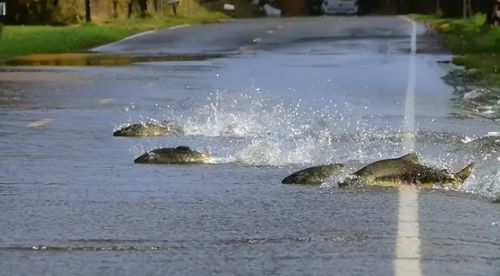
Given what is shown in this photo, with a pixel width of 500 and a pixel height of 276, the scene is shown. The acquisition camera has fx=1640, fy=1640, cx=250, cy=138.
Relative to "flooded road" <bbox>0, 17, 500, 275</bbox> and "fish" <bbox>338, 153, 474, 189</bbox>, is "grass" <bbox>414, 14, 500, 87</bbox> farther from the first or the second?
"fish" <bbox>338, 153, 474, 189</bbox>

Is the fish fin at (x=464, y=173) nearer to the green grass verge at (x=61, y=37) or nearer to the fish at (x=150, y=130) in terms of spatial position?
the fish at (x=150, y=130)

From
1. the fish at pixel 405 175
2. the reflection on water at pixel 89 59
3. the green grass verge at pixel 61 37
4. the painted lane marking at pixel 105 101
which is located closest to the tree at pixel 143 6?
the green grass verge at pixel 61 37

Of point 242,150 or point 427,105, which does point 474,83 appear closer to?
point 427,105

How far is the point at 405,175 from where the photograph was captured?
462 inches

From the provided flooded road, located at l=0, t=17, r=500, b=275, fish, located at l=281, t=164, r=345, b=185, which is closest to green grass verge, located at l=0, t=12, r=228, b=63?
flooded road, located at l=0, t=17, r=500, b=275

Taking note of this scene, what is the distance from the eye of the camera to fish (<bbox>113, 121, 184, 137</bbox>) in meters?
15.8

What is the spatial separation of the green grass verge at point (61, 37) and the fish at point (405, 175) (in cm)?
1916

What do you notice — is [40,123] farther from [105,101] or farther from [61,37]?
[61,37]

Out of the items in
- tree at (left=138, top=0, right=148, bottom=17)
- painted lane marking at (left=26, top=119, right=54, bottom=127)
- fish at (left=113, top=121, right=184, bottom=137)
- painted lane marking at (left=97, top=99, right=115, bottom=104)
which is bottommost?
tree at (left=138, top=0, right=148, bottom=17)

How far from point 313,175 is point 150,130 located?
4.11 meters

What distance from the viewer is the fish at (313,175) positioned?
11.9 meters

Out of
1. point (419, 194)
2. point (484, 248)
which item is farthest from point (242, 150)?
point (484, 248)

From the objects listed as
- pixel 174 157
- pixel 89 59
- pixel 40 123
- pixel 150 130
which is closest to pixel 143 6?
pixel 89 59

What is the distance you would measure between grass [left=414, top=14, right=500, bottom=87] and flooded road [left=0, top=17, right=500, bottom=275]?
1108 millimetres
